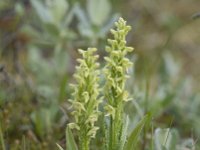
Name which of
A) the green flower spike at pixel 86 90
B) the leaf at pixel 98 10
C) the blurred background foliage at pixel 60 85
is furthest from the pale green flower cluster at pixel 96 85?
the leaf at pixel 98 10

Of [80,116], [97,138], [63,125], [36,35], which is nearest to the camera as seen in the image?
[80,116]

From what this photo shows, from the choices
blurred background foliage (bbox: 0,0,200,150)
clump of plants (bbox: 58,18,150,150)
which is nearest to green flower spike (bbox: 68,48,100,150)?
clump of plants (bbox: 58,18,150,150)

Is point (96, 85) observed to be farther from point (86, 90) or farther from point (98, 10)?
point (98, 10)

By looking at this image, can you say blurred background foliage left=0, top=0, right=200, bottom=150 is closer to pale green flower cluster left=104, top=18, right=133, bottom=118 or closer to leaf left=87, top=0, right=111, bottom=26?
leaf left=87, top=0, right=111, bottom=26

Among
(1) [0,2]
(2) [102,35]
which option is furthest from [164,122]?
(1) [0,2]

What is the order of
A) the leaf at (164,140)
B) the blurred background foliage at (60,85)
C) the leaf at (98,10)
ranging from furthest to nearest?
the leaf at (98,10), the blurred background foliage at (60,85), the leaf at (164,140)

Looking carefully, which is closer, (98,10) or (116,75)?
(116,75)

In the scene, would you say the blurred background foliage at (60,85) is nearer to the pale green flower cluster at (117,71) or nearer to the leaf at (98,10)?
the leaf at (98,10)

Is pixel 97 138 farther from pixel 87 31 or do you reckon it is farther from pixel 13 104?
pixel 87 31

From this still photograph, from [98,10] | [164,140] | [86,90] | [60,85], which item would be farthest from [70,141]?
[98,10]
